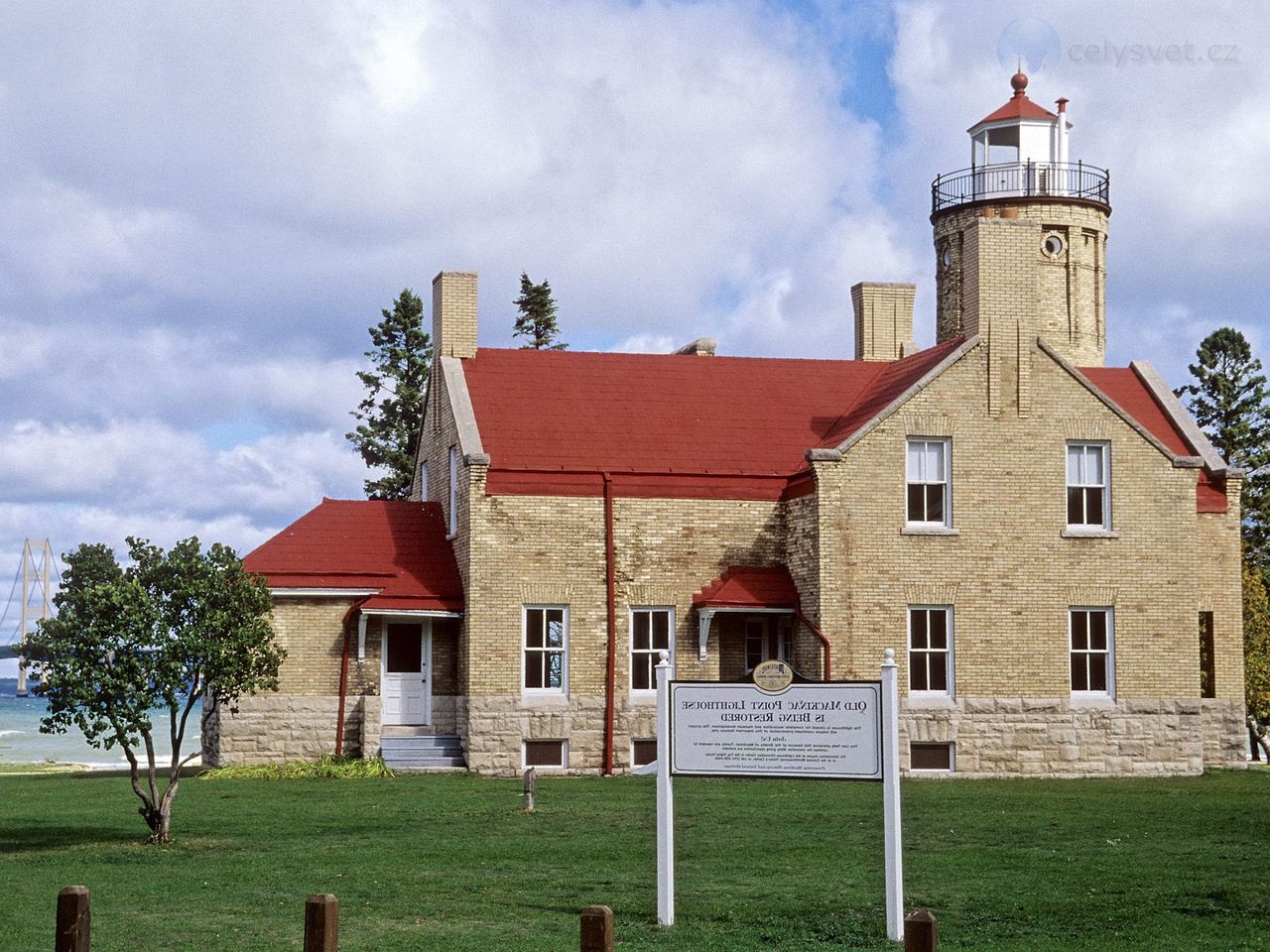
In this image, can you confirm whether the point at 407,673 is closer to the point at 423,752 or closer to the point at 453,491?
the point at 423,752

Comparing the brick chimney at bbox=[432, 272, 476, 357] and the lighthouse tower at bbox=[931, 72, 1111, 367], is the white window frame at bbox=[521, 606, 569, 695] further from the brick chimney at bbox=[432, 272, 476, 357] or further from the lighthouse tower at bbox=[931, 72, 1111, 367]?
the lighthouse tower at bbox=[931, 72, 1111, 367]

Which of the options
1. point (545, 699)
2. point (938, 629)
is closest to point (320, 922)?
point (545, 699)

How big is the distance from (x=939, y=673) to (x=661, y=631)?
5.16 m

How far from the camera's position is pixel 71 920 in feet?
30.4

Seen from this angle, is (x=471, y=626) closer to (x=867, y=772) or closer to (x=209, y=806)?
(x=209, y=806)

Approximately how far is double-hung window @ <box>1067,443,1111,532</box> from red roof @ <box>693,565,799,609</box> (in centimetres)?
536

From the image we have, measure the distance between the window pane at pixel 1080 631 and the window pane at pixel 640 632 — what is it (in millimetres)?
7903

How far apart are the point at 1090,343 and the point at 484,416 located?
67.3ft

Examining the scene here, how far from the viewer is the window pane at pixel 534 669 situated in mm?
32312

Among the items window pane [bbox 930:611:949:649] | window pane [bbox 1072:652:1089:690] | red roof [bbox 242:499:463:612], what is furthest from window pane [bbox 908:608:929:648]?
red roof [bbox 242:499:463:612]

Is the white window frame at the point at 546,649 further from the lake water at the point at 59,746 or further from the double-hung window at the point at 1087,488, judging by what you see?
the lake water at the point at 59,746

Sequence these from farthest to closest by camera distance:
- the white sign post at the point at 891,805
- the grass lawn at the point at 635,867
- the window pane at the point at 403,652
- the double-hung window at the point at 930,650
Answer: the window pane at the point at 403,652 < the double-hung window at the point at 930,650 < the grass lawn at the point at 635,867 < the white sign post at the point at 891,805

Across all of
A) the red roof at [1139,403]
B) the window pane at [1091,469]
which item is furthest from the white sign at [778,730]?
the red roof at [1139,403]

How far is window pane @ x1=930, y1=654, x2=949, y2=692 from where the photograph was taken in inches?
1257
